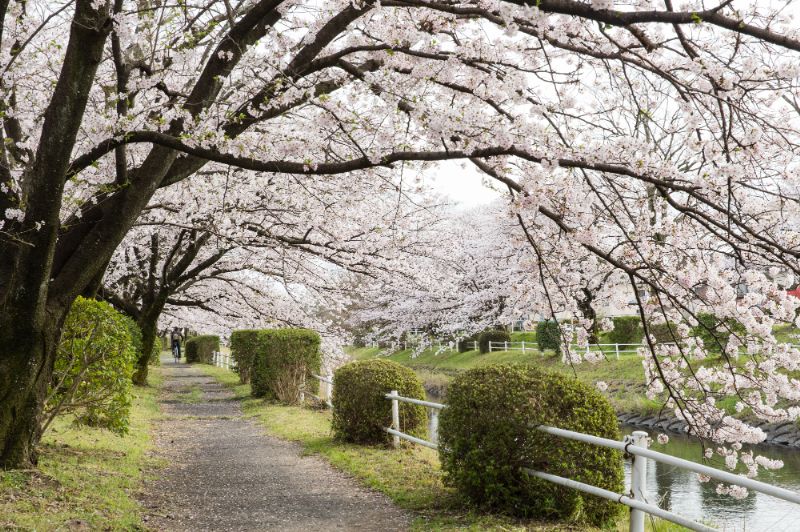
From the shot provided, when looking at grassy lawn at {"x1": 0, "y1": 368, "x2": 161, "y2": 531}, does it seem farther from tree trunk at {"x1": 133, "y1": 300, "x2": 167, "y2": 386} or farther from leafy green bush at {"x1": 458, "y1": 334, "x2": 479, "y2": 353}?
leafy green bush at {"x1": 458, "y1": 334, "x2": 479, "y2": 353}

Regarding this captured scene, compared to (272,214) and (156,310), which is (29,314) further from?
(156,310)

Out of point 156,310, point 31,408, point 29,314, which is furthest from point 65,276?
point 156,310

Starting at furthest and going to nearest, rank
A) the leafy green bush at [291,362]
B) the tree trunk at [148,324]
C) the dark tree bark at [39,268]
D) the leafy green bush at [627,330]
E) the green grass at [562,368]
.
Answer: the leafy green bush at [627,330]
the green grass at [562,368]
the tree trunk at [148,324]
the leafy green bush at [291,362]
the dark tree bark at [39,268]

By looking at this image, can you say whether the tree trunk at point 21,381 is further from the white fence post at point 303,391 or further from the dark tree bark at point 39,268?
the white fence post at point 303,391

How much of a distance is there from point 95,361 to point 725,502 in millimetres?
8789

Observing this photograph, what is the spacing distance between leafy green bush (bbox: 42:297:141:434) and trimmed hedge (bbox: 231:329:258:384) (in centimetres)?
1038

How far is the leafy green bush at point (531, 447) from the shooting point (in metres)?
5.52

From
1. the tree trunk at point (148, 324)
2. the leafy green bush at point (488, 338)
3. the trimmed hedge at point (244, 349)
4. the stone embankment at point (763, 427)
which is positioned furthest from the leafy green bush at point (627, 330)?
the tree trunk at point (148, 324)

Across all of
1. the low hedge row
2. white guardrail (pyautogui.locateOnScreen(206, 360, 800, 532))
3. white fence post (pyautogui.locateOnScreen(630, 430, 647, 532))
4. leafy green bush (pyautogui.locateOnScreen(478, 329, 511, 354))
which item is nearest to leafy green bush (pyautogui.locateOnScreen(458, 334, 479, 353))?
leafy green bush (pyautogui.locateOnScreen(478, 329, 511, 354))

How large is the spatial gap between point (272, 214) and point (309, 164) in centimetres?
753

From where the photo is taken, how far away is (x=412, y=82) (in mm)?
6277

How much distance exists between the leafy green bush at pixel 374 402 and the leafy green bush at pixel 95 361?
2.87 meters

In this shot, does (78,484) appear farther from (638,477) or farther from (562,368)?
(562,368)

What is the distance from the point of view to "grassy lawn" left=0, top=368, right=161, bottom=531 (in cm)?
527
